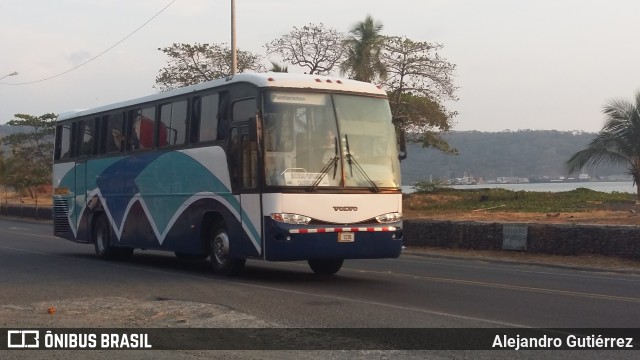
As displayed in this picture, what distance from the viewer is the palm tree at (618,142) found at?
36250 millimetres

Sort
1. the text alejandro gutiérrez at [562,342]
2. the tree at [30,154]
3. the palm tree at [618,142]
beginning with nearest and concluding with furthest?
the text alejandro gutiérrez at [562,342]
the palm tree at [618,142]
the tree at [30,154]

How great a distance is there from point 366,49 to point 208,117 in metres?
24.0

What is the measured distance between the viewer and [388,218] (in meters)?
15.8

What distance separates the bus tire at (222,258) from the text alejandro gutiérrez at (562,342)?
7394mm

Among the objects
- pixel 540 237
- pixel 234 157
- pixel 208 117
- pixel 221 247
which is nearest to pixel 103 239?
pixel 221 247

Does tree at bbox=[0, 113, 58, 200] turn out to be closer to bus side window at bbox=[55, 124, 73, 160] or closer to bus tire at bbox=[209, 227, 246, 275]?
bus side window at bbox=[55, 124, 73, 160]

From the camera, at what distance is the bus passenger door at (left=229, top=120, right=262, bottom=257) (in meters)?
15.3

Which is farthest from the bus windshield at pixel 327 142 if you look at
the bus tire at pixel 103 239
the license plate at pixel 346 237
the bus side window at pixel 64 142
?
the bus side window at pixel 64 142

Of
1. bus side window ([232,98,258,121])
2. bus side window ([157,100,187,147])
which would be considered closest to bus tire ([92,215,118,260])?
bus side window ([157,100,187,147])

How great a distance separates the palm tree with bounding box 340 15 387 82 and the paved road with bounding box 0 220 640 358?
64.4 feet

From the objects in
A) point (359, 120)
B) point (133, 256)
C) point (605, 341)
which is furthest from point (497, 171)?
point (605, 341)

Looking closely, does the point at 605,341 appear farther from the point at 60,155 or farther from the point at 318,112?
the point at 60,155

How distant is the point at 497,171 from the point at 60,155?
64578mm

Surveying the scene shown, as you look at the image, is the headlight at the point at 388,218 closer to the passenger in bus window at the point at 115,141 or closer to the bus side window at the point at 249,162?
the bus side window at the point at 249,162
